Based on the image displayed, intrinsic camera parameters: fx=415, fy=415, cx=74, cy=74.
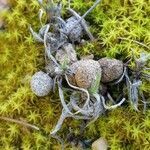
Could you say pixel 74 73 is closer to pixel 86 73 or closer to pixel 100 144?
pixel 86 73

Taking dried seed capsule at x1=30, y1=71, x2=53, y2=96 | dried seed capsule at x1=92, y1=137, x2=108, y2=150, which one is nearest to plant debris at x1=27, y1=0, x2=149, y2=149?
dried seed capsule at x1=30, y1=71, x2=53, y2=96

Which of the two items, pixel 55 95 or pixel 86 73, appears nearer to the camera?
pixel 86 73

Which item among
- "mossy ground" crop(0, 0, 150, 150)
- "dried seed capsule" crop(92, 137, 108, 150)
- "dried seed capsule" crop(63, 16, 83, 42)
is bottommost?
"dried seed capsule" crop(92, 137, 108, 150)

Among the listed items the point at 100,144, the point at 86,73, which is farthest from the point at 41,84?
the point at 100,144

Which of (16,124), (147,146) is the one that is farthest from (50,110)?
(147,146)

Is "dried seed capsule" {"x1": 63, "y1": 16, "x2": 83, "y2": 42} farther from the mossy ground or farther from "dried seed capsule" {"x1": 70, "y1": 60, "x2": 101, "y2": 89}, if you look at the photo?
"dried seed capsule" {"x1": 70, "y1": 60, "x2": 101, "y2": 89}

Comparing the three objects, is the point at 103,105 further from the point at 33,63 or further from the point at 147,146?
the point at 33,63
